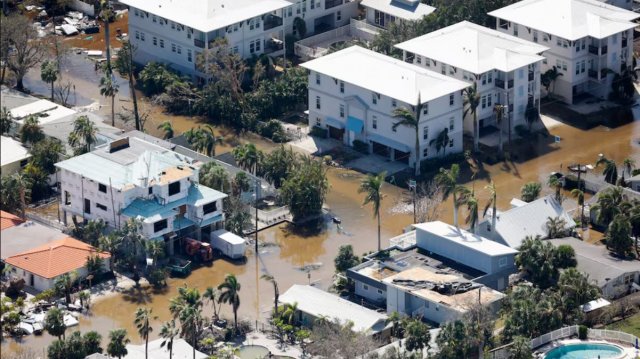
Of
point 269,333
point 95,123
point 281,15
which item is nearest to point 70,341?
point 269,333

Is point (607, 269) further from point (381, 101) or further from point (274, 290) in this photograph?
point (381, 101)

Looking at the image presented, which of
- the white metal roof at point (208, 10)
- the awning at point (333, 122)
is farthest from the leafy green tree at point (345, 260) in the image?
the white metal roof at point (208, 10)

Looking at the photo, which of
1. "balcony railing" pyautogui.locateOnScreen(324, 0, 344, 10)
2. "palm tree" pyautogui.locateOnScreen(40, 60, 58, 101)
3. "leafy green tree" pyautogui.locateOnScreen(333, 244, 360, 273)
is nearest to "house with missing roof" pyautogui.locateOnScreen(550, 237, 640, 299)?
"leafy green tree" pyautogui.locateOnScreen(333, 244, 360, 273)

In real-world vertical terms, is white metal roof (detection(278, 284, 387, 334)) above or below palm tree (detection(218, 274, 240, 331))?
below

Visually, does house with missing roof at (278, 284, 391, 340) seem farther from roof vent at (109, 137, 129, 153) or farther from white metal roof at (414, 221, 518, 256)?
roof vent at (109, 137, 129, 153)

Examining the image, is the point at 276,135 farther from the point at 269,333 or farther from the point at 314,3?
the point at 269,333
